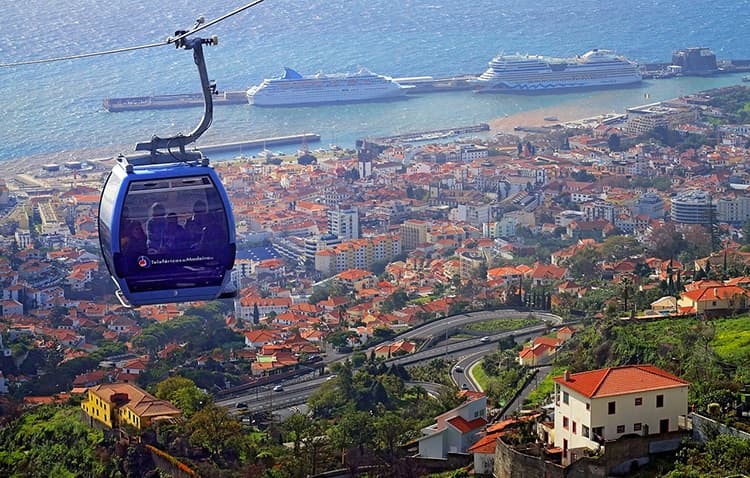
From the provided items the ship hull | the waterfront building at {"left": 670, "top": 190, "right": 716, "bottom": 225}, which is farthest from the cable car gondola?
the ship hull

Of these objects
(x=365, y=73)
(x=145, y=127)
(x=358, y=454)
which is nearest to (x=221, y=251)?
(x=358, y=454)

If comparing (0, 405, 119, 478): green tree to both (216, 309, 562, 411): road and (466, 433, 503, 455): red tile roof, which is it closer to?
(216, 309, 562, 411): road

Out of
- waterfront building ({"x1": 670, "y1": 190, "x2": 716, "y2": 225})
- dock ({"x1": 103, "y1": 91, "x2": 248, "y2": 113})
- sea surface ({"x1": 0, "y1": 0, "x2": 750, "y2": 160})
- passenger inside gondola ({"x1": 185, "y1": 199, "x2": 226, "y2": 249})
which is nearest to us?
passenger inside gondola ({"x1": 185, "y1": 199, "x2": 226, "y2": 249})

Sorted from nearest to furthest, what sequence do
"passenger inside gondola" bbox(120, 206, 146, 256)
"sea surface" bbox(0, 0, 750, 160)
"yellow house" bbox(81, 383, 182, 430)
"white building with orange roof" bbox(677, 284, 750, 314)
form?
"passenger inside gondola" bbox(120, 206, 146, 256), "yellow house" bbox(81, 383, 182, 430), "white building with orange roof" bbox(677, 284, 750, 314), "sea surface" bbox(0, 0, 750, 160)

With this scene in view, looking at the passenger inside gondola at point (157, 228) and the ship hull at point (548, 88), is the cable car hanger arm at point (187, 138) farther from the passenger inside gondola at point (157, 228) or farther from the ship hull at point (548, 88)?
the ship hull at point (548, 88)

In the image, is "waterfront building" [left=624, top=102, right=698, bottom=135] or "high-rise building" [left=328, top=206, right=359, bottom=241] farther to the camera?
"waterfront building" [left=624, top=102, right=698, bottom=135]

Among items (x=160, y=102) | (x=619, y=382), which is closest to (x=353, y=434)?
(x=619, y=382)

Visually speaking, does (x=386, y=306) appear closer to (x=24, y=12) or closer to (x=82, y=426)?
(x=82, y=426)
